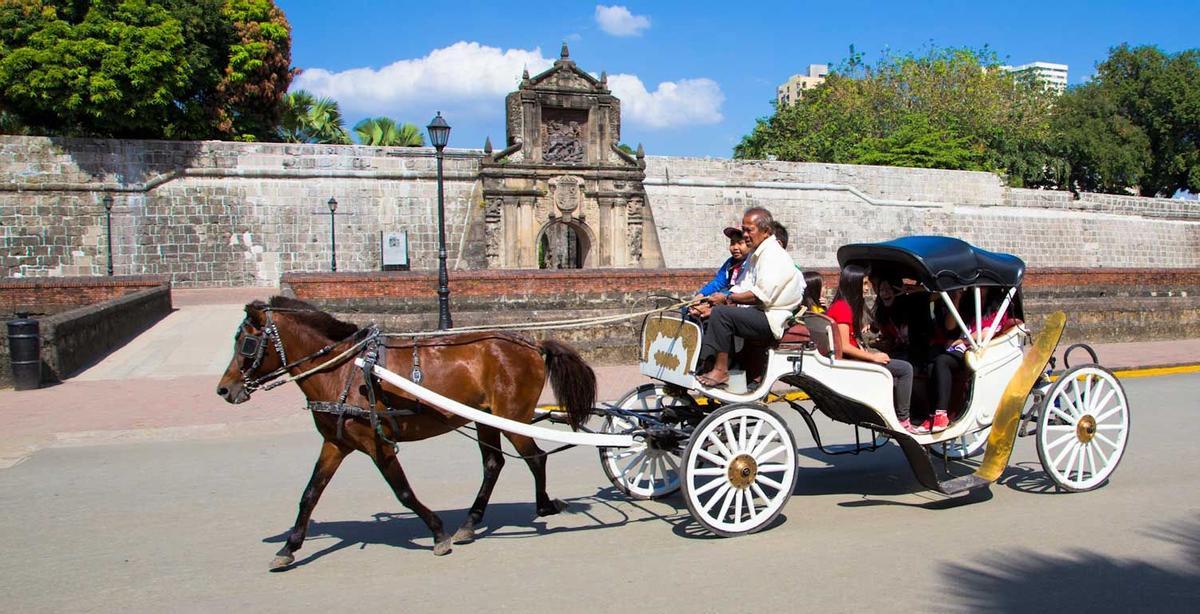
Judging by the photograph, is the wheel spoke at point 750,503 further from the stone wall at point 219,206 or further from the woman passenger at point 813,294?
the stone wall at point 219,206

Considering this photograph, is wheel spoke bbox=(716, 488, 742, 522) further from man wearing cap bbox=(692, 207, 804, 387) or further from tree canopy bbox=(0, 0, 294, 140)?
tree canopy bbox=(0, 0, 294, 140)

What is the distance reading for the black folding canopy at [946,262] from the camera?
607 cm

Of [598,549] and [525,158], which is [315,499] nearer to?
[598,549]

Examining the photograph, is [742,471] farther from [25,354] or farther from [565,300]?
[565,300]

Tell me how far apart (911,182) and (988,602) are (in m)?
35.2

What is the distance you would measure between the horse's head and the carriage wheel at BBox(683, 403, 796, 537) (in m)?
2.52

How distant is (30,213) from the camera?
1012 inches

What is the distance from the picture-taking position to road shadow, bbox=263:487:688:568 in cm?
549

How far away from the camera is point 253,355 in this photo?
5211 millimetres

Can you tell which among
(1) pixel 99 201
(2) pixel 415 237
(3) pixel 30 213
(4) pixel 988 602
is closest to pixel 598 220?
(2) pixel 415 237

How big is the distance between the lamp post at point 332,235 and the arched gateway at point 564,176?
465cm

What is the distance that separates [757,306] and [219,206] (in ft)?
83.0

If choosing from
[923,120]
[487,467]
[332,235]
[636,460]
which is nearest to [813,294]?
[636,460]

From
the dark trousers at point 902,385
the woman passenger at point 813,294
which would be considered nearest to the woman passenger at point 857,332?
the dark trousers at point 902,385
